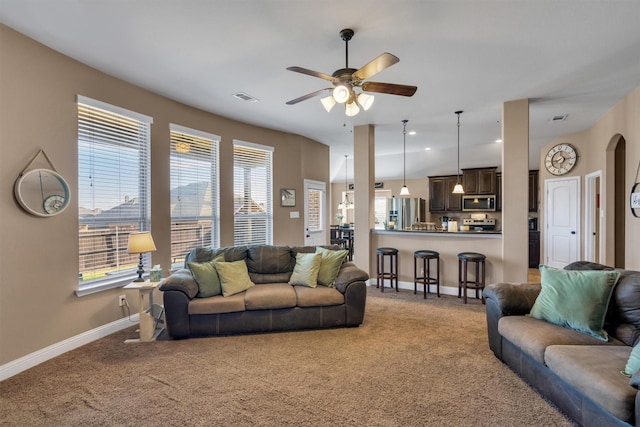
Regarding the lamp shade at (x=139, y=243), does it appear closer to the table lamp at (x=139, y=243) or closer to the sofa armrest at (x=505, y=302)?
the table lamp at (x=139, y=243)

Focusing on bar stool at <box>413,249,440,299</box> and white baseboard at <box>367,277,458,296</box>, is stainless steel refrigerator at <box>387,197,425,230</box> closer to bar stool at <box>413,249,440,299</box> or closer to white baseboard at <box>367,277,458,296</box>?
white baseboard at <box>367,277,458,296</box>

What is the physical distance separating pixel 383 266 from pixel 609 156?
3.94 m

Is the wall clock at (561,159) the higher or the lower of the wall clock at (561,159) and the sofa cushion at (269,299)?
the higher

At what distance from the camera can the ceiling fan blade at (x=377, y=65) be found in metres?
2.11

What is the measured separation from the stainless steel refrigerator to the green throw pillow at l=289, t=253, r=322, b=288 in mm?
5491

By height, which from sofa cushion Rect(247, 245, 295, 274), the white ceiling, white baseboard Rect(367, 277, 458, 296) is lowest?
white baseboard Rect(367, 277, 458, 296)

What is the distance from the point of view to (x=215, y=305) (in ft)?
10.5

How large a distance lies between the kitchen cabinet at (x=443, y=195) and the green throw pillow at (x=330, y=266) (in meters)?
5.84

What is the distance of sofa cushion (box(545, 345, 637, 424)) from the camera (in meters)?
1.53

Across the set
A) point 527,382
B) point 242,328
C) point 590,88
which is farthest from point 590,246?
point 242,328

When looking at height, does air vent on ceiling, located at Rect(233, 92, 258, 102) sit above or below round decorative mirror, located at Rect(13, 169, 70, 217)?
above

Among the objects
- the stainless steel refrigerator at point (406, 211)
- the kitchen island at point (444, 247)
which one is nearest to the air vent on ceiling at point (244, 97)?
the kitchen island at point (444, 247)

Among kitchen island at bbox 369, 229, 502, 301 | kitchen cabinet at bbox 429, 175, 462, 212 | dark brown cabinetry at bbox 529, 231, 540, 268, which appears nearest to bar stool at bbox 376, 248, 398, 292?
kitchen island at bbox 369, 229, 502, 301

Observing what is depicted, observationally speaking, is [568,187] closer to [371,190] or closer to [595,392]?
[371,190]
